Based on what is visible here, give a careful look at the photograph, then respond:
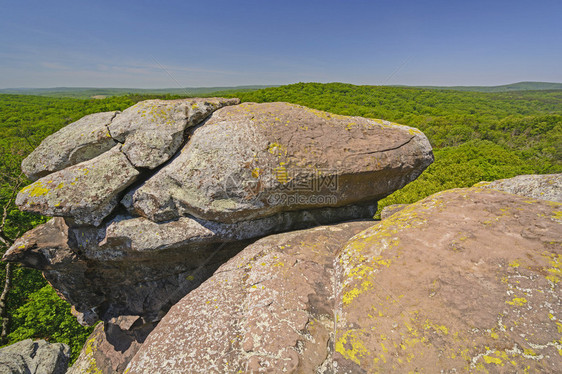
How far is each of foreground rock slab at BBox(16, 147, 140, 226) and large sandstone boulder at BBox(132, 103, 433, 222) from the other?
57cm

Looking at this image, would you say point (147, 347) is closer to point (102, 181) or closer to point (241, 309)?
point (241, 309)

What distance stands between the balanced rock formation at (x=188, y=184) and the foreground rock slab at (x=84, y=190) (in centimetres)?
2

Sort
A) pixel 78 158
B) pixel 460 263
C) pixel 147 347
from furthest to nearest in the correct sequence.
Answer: pixel 78 158 → pixel 147 347 → pixel 460 263

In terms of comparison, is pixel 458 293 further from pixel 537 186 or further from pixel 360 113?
pixel 360 113

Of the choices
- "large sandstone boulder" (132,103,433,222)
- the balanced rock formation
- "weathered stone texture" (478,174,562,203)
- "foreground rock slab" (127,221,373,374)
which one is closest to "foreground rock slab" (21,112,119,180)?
the balanced rock formation

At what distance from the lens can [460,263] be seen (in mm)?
4191

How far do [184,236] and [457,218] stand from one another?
19.5ft

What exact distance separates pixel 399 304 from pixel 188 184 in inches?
191

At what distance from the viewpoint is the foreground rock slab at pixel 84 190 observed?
5746 millimetres

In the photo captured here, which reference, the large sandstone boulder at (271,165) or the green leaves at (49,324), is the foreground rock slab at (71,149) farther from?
the green leaves at (49,324)

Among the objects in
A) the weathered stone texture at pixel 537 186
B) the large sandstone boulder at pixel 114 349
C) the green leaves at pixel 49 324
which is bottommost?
the green leaves at pixel 49 324

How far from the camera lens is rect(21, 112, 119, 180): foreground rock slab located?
21.6ft

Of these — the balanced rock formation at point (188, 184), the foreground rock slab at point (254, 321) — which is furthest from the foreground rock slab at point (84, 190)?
the foreground rock slab at point (254, 321)

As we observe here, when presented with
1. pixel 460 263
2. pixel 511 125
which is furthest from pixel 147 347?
pixel 511 125
